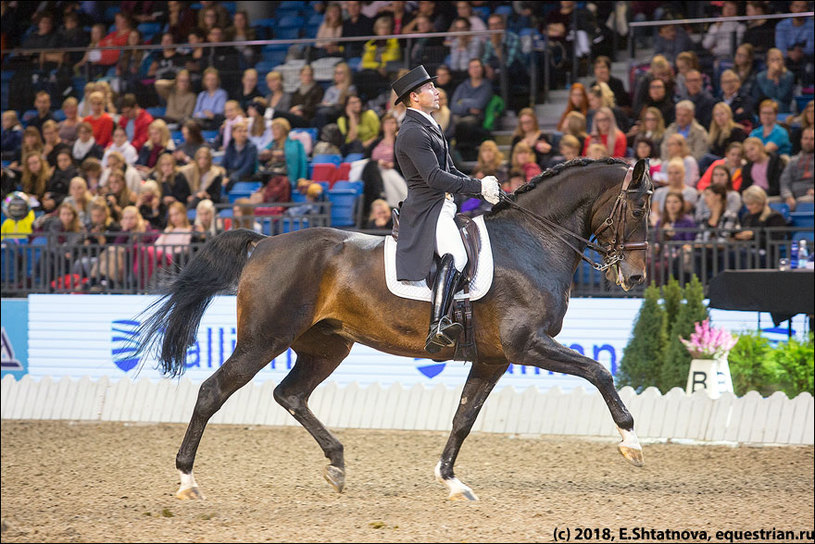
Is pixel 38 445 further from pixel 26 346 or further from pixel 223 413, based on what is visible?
pixel 26 346

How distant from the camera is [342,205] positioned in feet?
42.5

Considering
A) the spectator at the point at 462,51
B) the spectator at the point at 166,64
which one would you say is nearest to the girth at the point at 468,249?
the spectator at the point at 462,51

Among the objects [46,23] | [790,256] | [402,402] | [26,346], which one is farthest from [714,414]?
[46,23]

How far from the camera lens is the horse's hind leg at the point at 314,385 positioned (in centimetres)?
652

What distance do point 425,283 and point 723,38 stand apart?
8109 millimetres

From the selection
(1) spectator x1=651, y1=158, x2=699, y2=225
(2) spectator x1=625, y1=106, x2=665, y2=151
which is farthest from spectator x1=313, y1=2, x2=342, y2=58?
(1) spectator x1=651, y1=158, x2=699, y2=225

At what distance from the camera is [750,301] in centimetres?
830

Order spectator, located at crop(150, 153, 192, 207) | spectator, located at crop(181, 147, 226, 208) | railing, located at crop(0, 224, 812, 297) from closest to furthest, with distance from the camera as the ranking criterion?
railing, located at crop(0, 224, 812, 297)
spectator, located at crop(181, 147, 226, 208)
spectator, located at crop(150, 153, 192, 207)

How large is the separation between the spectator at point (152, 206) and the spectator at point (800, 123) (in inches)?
293

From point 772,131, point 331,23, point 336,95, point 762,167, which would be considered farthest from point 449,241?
point 331,23

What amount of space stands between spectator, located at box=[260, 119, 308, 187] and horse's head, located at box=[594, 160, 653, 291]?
25.3 feet

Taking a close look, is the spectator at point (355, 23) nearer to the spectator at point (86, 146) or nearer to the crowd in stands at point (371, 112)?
the crowd in stands at point (371, 112)

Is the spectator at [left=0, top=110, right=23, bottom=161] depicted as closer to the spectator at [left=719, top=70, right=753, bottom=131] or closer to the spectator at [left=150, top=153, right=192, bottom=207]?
the spectator at [left=150, top=153, right=192, bottom=207]

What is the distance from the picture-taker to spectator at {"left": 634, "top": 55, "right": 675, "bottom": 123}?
12523 mm
